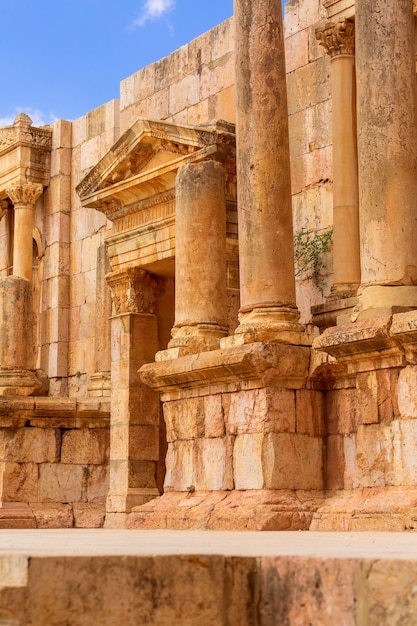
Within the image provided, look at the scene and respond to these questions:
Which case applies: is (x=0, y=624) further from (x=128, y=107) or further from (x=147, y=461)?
(x=128, y=107)

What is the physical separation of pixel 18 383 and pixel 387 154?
8320 mm

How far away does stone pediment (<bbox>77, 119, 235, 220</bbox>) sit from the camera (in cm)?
1384

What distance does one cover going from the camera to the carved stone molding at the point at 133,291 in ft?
50.3

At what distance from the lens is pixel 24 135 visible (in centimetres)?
1995

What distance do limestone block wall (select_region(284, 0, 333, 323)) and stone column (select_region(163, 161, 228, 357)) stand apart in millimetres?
1090

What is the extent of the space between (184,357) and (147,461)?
3.30 meters

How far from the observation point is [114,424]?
15320 millimetres

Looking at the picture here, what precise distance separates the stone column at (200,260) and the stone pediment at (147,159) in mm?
618

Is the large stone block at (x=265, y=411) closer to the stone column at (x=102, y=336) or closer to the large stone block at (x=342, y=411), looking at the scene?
the large stone block at (x=342, y=411)

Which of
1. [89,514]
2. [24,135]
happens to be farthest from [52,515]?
[24,135]

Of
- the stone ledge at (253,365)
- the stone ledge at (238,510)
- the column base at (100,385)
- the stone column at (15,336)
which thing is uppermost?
the stone column at (15,336)

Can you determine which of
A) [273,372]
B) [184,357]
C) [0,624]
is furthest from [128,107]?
[0,624]

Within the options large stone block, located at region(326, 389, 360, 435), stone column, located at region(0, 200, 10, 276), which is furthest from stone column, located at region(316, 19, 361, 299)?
stone column, located at region(0, 200, 10, 276)

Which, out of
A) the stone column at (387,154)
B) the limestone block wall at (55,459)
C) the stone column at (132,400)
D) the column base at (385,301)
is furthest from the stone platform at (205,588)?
the limestone block wall at (55,459)
